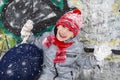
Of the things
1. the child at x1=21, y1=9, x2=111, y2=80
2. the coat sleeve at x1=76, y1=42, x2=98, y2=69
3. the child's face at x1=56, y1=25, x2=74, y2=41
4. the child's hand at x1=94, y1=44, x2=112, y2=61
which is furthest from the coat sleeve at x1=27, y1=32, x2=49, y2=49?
the child's hand at x1=94, y1=44, x2=112, y2=61

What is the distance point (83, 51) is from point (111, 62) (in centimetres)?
31

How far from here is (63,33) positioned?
3098mm

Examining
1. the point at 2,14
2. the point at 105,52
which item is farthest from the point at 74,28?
the point at 2,14

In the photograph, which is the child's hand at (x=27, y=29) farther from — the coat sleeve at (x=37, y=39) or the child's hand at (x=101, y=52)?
the child's hand at (x=101, y=52)

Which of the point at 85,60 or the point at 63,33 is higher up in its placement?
the point at 63,33

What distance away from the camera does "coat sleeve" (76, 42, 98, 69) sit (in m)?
3.17

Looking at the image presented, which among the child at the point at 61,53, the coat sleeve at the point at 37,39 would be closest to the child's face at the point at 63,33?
the child at the point at 61,53

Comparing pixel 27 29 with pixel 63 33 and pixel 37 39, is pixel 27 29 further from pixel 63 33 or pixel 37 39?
pixel 63 33

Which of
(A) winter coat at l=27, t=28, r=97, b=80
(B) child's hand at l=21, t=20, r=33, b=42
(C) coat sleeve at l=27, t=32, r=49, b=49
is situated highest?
(B) child's hand at l=21, t=20, r=33, b=42

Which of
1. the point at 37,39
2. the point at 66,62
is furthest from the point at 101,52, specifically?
the point at 37,39

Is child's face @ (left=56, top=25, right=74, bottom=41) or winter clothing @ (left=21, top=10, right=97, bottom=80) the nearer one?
child's face @ (left=56, top=25, right=74, bottom=41)

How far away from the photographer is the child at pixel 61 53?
124 inches

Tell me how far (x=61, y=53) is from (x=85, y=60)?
0.20 meters

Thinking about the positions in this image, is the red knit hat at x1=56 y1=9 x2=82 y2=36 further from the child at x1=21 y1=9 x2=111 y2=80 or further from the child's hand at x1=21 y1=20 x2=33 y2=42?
the child's hand at x1=21 y1=20 x2=33 y2=42
